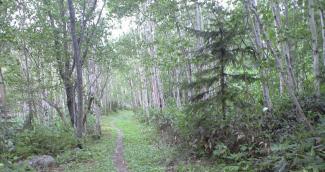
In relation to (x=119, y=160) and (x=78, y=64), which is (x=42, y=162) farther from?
(x=78, y=64)

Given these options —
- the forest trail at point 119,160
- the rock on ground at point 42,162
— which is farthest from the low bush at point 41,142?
the forest trail at point 119,160

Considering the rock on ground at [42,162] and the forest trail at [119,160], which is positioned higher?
the rock on ground at [42,162]

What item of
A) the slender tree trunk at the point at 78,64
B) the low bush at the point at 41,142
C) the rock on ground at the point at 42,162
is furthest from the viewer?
the slender tree trunk at the point at 78,64

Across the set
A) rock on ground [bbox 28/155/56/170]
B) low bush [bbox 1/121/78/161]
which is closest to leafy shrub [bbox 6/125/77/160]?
low bush [bbox 1/121/78/161]

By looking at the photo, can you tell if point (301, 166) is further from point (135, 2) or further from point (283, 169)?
point (135, 2)

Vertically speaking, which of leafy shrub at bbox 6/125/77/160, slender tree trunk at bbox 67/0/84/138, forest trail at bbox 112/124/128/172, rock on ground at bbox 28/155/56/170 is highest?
slender tree trunk at bbox 67/0/84/138

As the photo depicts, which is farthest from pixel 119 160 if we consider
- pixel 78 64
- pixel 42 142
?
pixel 78 64

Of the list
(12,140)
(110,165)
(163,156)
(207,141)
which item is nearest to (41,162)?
(12,140)

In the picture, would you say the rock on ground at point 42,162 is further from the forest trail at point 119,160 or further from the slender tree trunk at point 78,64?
the slender tree trunk at point 78,64

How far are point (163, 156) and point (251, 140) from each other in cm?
372

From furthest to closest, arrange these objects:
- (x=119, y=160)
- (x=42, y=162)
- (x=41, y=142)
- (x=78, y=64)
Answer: (x=78, y=64) < (x=41, y=142) < (x=119, y=160) < (x=42, y=162)

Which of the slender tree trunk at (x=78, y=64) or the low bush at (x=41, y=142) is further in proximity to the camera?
the slender tree trunk at (x=78, y=64)

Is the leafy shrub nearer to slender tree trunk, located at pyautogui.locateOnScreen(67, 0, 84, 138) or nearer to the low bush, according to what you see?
the low bush

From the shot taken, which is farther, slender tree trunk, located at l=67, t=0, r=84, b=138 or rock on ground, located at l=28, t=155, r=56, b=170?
slender tree trunk, located at l=67, t=0, r=84, b=138
